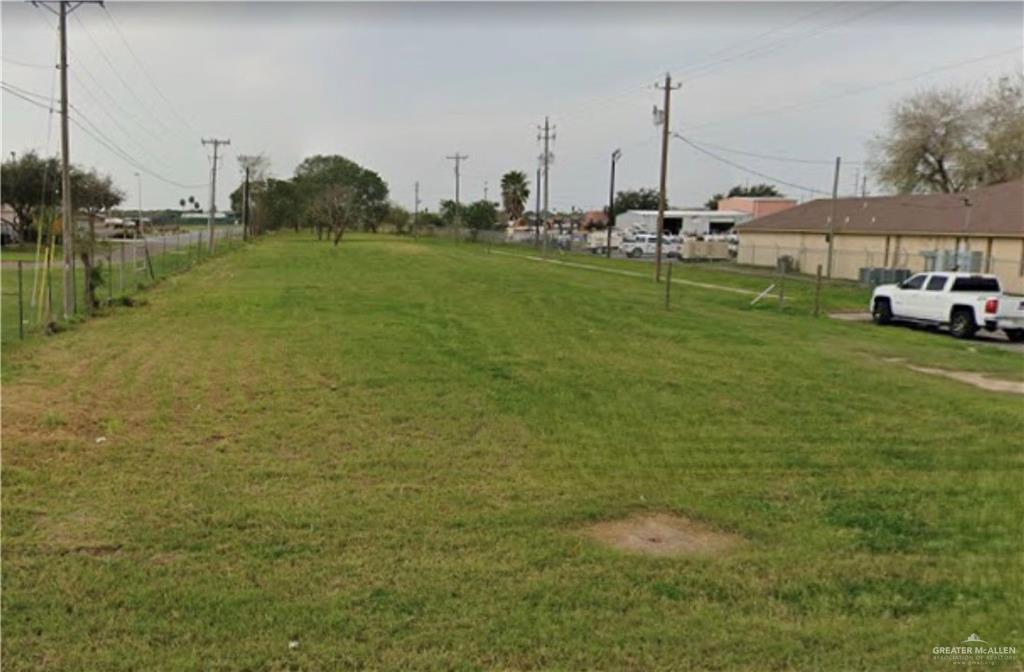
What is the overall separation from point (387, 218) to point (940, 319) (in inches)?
3820

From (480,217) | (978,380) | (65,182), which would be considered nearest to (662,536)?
(978,380)

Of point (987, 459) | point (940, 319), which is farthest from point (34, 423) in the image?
point (940, 319)

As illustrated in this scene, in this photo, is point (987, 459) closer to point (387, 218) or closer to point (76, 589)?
point (76, 589)

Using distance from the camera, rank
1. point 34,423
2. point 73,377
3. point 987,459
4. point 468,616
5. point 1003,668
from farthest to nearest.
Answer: point 73,377, point 34,423, point 987,459, point 468,616, point 1003,668

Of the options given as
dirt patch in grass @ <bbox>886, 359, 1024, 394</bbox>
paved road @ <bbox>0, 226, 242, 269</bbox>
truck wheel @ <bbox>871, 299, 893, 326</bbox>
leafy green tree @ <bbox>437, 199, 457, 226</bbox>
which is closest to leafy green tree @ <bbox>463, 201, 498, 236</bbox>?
leafy green tree @ <bbox>437, 199, 457, 226</bbox>

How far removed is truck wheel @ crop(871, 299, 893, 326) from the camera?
21.5 m

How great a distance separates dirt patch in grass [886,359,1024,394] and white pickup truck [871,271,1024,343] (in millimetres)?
7124

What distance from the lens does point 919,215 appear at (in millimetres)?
38031

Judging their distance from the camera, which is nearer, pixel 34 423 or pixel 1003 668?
Result: pixel 1003 668

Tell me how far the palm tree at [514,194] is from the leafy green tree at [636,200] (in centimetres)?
1948

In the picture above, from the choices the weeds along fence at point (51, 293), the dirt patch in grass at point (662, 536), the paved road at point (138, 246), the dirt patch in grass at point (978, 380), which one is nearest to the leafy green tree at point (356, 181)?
the paved road at point (138, 246)

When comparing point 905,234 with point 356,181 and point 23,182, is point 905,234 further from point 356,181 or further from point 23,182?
point 356,181

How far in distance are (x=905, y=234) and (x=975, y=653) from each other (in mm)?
37918

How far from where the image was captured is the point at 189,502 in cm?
537
